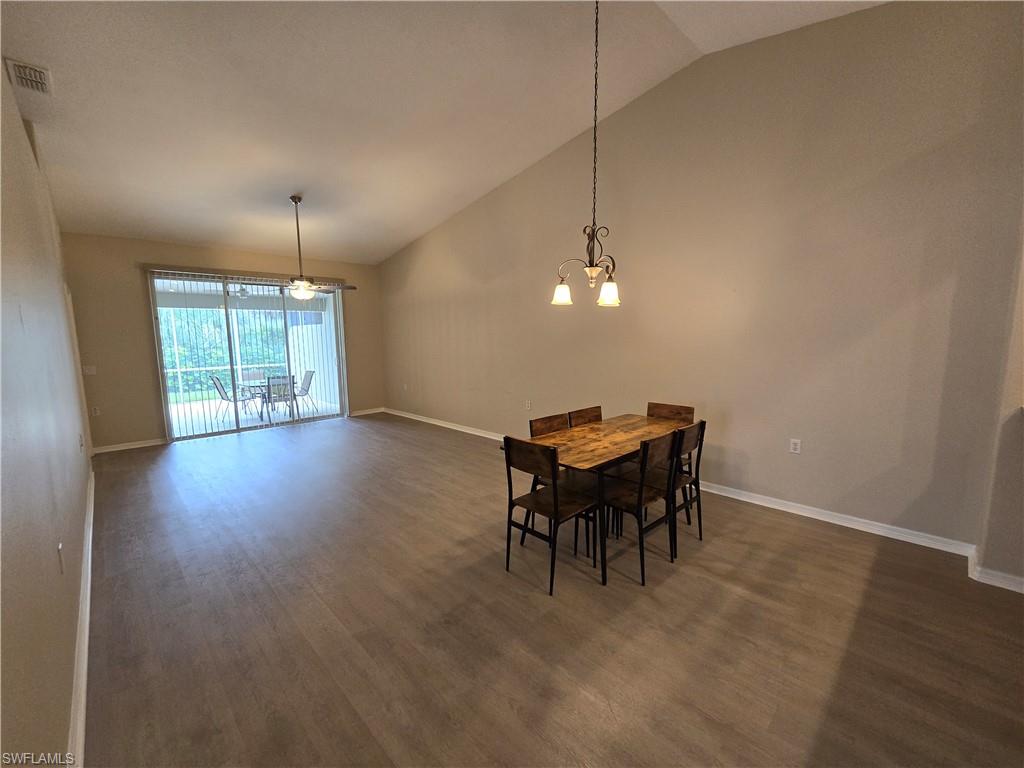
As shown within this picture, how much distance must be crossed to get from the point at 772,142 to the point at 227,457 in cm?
658

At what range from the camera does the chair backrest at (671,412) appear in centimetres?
344

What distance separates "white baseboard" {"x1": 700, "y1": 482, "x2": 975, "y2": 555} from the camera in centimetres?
280

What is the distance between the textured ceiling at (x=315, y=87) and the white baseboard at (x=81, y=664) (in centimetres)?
313

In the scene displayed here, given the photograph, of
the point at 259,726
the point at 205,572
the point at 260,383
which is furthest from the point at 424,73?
the point at 260,383

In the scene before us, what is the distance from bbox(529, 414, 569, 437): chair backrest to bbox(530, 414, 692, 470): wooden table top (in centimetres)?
4

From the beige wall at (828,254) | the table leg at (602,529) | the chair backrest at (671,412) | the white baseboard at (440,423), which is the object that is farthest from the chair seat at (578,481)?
the white baseboard at (440,423)

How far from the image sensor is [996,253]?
253 cm

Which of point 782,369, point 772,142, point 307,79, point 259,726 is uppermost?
point 307,79

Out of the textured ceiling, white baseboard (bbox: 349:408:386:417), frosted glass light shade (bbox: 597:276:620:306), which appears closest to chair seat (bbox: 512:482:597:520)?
frosted glass light shade (bbox: 597:276:620:306)

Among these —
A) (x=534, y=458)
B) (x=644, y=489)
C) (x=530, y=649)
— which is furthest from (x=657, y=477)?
(x=530, y=649)

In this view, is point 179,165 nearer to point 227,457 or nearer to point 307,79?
Answer: point 307,79

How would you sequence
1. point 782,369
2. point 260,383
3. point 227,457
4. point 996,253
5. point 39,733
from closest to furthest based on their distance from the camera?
1. point 39,733
2. point 996,253
3. point 782,369
4. point 227,457
5. point 260,383

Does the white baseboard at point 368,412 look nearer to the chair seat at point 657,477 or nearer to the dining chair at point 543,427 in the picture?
the dining chair at point 543,427

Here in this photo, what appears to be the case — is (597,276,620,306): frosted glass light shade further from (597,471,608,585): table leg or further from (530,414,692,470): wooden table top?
(597,471,608,585): table leg
